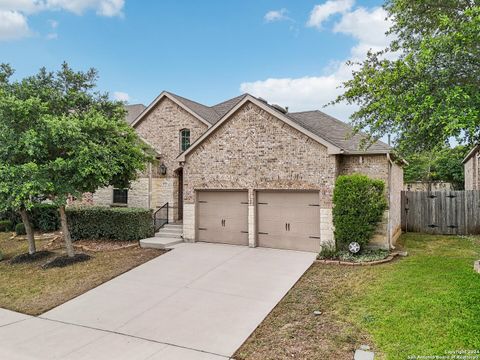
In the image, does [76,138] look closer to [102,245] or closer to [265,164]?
[102,245]

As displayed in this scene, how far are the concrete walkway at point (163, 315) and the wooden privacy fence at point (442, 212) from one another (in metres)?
7.62

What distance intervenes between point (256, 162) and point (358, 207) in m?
4.13

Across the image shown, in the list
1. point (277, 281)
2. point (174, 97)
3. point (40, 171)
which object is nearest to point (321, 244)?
point (277, 281)

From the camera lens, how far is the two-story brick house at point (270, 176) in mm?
11172

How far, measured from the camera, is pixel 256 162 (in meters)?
12.3

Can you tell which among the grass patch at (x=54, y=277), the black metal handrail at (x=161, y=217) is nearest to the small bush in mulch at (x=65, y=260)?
the grass patch at (x=54, y=277)

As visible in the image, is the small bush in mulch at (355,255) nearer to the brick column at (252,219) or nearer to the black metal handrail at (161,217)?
the brick column at (252,219)

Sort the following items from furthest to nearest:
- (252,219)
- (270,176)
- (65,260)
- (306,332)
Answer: (252,219) < (270,176) < (65,260) < (306,332)

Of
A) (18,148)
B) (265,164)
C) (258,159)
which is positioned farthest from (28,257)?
(265,164)

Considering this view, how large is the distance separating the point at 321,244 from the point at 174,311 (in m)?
6.04

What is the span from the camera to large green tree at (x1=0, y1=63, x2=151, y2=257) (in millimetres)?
9922

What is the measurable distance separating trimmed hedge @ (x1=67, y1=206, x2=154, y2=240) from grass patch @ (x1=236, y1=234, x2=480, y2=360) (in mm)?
7907

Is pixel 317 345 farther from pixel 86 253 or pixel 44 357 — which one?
pixel 86 253

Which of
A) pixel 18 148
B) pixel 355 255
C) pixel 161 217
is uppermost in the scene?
pixel 18 148
